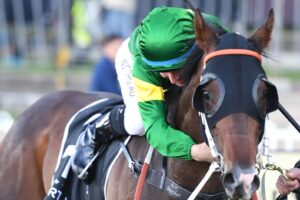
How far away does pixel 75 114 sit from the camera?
618 cm

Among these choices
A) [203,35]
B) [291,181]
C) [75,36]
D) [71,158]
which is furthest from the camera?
[75,36]

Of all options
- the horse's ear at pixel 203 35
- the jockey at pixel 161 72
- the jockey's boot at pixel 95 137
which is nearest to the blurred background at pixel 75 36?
the jockey's boot at pixel 95 137

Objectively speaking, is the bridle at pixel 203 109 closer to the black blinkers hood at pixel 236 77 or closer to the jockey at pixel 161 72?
the black blinkers hood at pixel 236 77

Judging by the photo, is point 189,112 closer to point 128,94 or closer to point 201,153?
point 201,153

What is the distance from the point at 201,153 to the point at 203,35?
55 cm

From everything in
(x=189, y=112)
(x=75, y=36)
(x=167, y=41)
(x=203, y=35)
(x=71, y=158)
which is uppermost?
Answer: (x=203, y=35)

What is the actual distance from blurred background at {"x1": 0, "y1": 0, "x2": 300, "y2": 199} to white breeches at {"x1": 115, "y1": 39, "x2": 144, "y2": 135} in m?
8.57

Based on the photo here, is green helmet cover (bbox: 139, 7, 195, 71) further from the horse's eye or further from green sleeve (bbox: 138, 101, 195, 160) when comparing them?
the horse's eye

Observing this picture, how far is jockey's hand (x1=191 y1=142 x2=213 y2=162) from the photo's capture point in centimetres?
432

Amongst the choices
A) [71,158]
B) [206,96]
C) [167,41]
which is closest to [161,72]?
[167,41]

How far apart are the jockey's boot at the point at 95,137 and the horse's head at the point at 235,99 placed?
3.70 feet

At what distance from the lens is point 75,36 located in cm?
1559

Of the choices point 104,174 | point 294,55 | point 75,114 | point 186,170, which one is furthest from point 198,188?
point 294,55

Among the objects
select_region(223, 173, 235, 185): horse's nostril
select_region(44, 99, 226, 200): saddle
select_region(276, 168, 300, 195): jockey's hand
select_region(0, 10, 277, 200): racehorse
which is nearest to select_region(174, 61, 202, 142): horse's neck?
select_region(0, 10, 277, 200): racehorse
